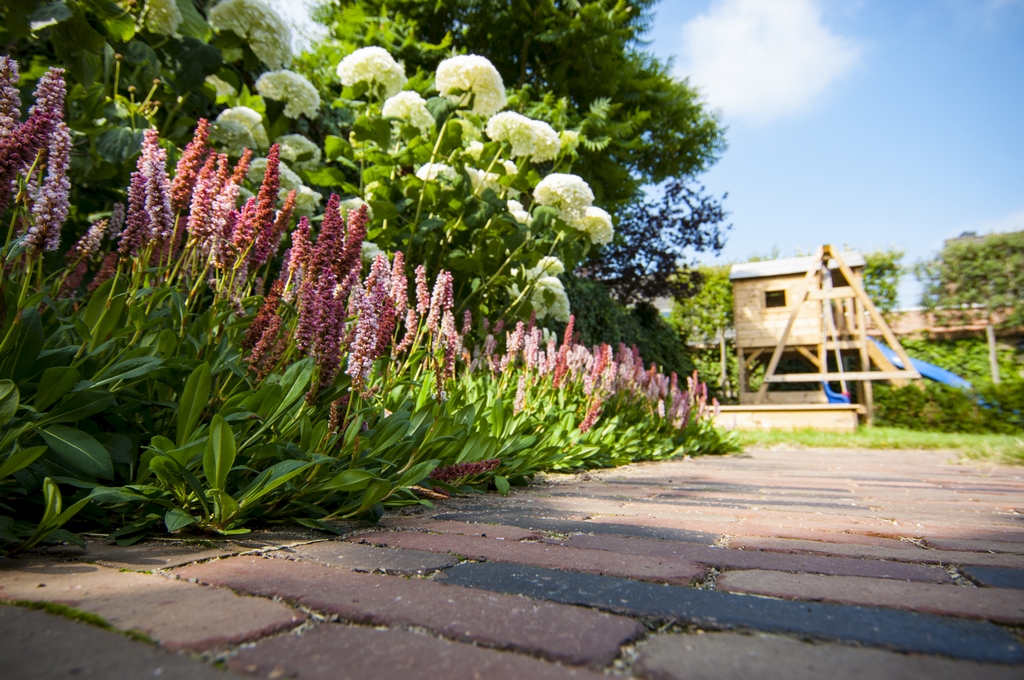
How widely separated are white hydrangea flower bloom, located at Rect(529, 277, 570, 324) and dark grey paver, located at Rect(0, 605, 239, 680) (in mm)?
3888

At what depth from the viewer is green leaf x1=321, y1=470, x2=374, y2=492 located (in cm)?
148

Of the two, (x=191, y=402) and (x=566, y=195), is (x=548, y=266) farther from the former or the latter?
(x=191, y=402)

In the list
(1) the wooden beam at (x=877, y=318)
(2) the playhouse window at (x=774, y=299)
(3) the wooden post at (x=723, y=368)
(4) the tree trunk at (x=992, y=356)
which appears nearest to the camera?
(1) the wooden beam at (x=877, y=318)

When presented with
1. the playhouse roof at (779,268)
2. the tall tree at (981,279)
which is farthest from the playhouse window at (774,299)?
the tall tree at (981,279)

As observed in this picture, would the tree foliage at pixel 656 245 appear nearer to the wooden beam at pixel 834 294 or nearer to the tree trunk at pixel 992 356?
the wooden beam at pixel 834 294

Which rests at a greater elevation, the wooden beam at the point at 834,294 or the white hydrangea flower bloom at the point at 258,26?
the wooden beam at the point at 834,294

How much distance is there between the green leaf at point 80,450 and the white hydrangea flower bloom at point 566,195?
3.09 metres

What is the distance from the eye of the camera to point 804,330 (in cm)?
1307

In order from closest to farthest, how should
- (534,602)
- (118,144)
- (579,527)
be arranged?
1. (534,602)
2. (579,527)
3. (118,144)

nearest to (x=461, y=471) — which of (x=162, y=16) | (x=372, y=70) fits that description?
(x=162, y=16)

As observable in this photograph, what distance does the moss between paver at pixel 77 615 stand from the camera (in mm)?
747

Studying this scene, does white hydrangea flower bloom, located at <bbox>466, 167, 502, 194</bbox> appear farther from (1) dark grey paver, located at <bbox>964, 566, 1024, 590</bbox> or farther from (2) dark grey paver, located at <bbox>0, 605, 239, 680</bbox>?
(2) dark grey paver, located at <bbox>0, 605, 239, 680</bbox>

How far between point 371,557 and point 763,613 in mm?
765

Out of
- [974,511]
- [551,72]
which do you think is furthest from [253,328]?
[551,72]
